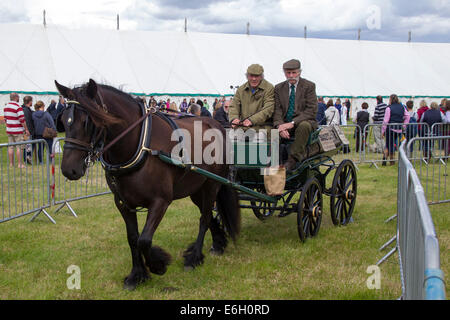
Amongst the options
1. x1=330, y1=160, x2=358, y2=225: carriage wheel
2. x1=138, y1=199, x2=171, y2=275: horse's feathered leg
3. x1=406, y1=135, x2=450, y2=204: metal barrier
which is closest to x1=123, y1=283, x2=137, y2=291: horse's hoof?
x1=138, y1=199, x2=171, y2=275: horse's feathered leg

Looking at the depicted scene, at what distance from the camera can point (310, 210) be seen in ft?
18.8

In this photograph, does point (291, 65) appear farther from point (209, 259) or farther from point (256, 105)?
point (209, 259)

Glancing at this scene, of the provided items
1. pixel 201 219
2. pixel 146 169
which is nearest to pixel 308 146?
pixel 201 219

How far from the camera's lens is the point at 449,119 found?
1346cm

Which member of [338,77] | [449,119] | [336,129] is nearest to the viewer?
[336,129]

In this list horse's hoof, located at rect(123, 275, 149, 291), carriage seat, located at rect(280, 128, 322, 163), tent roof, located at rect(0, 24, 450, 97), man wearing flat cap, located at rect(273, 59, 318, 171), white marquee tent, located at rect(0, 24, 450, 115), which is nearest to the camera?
horse's hoof, located at rect(123, 275, 149, 291)

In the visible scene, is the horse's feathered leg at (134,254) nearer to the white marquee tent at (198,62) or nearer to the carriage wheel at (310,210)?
the carriage wheel at (310,210)

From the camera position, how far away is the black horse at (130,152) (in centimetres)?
349

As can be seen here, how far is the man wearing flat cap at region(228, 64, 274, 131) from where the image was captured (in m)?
5.46

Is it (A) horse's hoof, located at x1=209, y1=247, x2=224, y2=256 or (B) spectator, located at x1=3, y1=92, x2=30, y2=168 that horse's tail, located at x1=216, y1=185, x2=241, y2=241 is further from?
(B) spectator, located at x1=3, y1=92, x2=30, y2=168

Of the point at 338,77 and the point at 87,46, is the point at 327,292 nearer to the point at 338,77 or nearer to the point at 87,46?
the point at 87,46

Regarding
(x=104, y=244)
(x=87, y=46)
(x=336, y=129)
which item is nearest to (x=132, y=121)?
(x=104, y=244)
